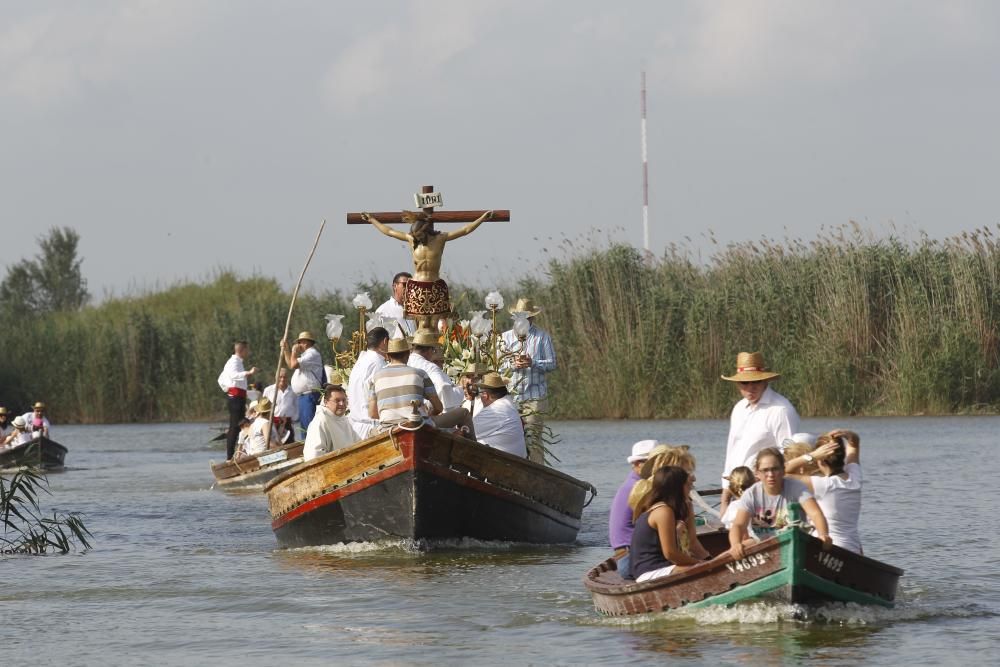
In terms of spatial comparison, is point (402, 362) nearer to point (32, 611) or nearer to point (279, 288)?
point (32, 611)

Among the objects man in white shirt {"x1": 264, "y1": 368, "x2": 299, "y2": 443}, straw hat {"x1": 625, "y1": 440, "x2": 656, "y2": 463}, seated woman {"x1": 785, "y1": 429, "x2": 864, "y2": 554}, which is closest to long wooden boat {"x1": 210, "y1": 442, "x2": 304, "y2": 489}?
man in white shirt {"x1": 264, "y1": 368, "x2": 299, "y2": 443}

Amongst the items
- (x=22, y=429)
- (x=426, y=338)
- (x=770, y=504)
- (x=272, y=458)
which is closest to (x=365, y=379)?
(x=426, y=338)

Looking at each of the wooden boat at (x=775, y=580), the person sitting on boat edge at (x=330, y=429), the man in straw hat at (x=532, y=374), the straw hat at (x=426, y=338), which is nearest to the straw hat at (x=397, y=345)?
the straw hat at (x=426, y=338)

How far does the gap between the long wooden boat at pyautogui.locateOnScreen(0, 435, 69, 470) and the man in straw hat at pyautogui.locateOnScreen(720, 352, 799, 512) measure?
14746 mm

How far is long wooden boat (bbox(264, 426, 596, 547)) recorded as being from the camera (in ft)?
45.4

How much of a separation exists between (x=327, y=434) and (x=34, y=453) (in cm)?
1254

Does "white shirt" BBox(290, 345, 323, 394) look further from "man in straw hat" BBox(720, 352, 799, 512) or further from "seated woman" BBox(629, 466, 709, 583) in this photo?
"seated woman" BBox(629, 466, 709, 583)

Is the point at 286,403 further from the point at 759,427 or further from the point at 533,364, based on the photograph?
the point at 759,427

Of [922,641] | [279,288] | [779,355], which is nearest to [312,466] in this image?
[922,641]

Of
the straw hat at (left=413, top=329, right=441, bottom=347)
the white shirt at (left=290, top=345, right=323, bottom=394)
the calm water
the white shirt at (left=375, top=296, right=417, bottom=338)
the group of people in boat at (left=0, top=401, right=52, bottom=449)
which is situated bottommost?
the calm water

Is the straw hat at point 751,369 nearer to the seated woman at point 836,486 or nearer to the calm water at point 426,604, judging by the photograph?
the seated woman at point 836,486

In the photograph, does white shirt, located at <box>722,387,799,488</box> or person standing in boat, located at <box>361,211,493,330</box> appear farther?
person standing in boat, located at <box>361,211,493,330</box>

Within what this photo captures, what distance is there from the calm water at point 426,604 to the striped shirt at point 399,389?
46.2 inches

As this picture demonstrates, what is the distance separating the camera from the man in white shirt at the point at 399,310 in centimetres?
1538
